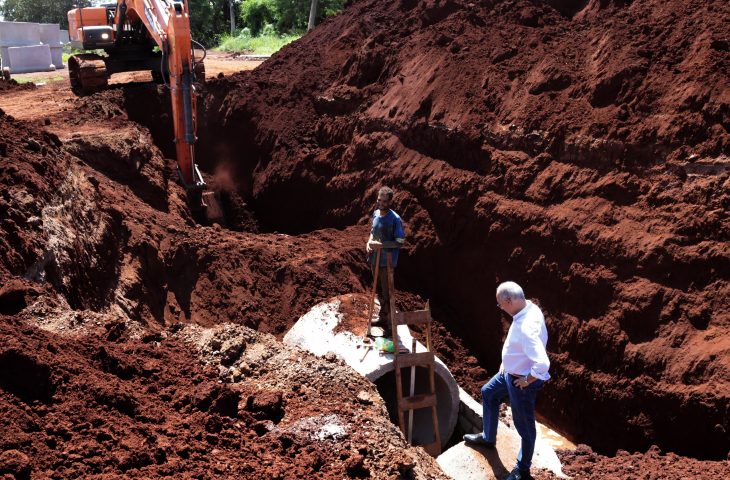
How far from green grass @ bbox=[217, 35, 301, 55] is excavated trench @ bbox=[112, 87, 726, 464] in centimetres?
2057

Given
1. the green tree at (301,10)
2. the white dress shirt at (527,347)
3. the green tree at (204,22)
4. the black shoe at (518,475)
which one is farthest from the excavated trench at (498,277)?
the green tree at (204,22)

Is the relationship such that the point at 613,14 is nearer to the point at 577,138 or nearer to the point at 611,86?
the point at 611,86

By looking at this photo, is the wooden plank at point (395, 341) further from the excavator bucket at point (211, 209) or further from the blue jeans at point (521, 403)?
the excavator bucket at point (211, 209)

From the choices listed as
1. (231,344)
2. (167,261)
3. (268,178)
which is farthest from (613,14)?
(231,344)

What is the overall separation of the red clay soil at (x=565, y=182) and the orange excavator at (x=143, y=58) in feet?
8.79

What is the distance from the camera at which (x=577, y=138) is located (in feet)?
35.9

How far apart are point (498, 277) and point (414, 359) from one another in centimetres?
317

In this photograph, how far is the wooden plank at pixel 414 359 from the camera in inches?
340

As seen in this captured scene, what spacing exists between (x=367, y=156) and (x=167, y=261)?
493 centimetres

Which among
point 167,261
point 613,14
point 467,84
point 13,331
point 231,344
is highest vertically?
point 613,14

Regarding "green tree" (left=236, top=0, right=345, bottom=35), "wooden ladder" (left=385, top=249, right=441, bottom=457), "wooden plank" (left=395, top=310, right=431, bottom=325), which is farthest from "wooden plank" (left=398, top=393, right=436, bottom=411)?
"green tree" (left=236, top=0, right=345, bottom=35)

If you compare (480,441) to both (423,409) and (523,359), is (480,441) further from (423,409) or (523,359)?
(423,409)

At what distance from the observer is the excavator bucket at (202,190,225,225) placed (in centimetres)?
1508

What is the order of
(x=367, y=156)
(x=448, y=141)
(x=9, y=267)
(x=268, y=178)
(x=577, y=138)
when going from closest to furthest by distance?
(x=9, y=267) → (x=577, y=138) → (x=448, y=141) → (x=367, y=156) → (x=268, y=178)
